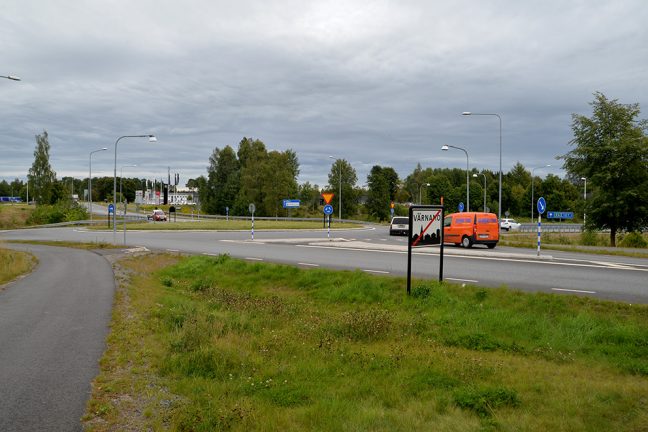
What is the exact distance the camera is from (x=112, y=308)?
440 inches

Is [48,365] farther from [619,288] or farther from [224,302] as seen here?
[619,288]

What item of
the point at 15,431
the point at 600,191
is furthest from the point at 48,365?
the point at 600,191

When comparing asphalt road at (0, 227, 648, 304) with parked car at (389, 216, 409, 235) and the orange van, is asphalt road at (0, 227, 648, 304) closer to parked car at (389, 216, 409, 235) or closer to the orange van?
the orange van

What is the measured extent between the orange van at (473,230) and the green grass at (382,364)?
1590 centimetres

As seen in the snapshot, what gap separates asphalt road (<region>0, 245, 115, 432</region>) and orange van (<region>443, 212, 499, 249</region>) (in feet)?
61.8

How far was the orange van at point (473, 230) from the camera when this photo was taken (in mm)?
27859

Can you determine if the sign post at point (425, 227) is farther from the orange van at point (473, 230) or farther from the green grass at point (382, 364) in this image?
the orange van at point (473, 230)

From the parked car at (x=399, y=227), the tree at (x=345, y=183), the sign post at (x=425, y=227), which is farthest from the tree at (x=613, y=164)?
the tree at (x=345, y=183)

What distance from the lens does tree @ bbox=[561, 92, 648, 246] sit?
3070 centimetres

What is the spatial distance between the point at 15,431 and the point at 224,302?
7742mm

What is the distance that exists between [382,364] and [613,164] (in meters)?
28.9

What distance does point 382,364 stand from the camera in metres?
6.86

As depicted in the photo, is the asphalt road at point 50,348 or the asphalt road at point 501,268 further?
the asphalt road at point 501,268

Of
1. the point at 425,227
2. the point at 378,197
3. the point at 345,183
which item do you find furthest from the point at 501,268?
the point at 345,183
